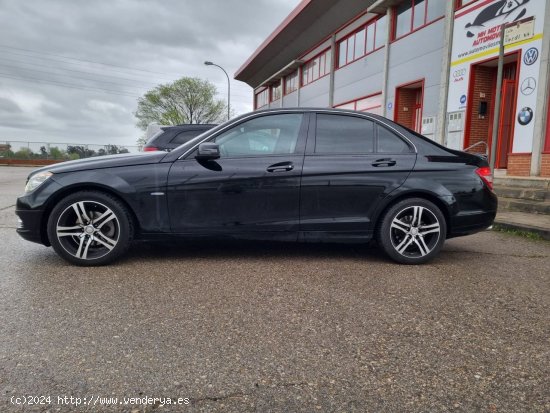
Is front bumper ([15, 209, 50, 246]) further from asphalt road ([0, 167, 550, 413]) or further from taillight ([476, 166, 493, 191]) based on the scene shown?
taillight ([476, 166, 493, 191])

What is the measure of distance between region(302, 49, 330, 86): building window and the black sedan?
19.1 meters

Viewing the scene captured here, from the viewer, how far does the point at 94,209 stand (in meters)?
4.05

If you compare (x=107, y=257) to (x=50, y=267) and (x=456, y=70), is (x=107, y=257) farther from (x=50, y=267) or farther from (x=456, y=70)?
(x=456, y=70)

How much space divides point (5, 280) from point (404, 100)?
15061 mm

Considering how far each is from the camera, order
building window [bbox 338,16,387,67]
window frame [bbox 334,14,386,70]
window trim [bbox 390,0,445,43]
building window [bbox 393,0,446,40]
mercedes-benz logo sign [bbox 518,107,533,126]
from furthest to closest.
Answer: window frame [bbox 334,14,386,70] < building window [bbox 338,16,387,67] < window trim [bbox 390,0,445,43] < building window [bbox 393,0,446,40] < mercedes-benz logo sign [bbox 518,107,533,126]

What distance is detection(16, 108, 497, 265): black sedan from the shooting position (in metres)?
4.02

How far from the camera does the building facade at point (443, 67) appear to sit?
10.2m

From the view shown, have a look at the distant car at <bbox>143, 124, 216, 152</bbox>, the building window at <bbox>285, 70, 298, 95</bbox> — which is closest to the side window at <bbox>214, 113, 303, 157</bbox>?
the distant car at <bbox>143, 124, 216, 152</bbox>

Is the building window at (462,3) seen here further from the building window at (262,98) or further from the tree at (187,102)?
the tree at (187,102)

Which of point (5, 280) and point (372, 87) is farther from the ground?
point (372, 87)

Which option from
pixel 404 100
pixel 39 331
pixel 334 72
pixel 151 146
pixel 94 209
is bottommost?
pixel 39 331

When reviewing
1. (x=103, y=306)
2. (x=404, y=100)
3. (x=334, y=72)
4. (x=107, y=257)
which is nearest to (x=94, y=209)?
(x=107, y=257)

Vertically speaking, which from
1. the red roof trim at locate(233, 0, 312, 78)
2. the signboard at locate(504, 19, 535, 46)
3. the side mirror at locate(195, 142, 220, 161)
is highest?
the red roof trim at locate(233, 0, 312, 78)

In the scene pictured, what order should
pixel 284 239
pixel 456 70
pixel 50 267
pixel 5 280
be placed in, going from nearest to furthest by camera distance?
1. pixel 5 280
2. pixel 50 267
3. pixel 284 239
4. pixel 456 70
